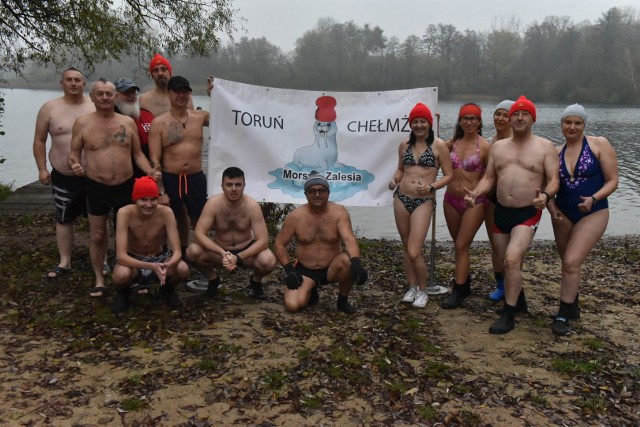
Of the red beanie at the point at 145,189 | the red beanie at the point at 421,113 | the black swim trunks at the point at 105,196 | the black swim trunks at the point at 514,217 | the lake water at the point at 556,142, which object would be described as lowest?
the lake water at the point at 556,142

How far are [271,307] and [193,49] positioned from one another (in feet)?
27.2

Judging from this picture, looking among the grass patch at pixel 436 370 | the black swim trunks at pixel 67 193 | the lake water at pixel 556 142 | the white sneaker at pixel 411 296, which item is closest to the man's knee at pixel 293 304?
the white sneaker at pixel 411 296

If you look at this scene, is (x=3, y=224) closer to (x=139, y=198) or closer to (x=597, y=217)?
(x=139, y=198)

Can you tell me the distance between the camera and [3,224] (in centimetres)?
970

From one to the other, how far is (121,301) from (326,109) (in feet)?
10.1

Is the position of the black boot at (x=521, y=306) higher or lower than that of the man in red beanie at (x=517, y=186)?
lower

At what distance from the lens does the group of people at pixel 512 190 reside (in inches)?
209

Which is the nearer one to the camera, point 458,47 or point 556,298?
point 556,298

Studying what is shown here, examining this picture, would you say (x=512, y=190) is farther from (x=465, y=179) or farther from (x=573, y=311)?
(x=573, y=311)

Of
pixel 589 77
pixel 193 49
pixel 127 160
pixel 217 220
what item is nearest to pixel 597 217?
pixel 217 220

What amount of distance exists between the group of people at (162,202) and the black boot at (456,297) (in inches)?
41.0

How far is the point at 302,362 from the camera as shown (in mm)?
4766

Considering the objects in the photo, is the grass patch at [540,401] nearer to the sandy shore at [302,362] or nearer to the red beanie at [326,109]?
the sandy shore at [302,362]

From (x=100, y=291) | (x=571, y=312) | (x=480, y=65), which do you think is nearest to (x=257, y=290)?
(x=100, y=291)
